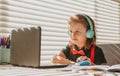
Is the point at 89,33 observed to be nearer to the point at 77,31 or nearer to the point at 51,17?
the point at 77,31

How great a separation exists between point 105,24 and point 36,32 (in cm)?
180

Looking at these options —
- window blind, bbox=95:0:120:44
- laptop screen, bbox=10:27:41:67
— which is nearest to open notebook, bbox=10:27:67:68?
laptop screen, bbox=10:27:41:67

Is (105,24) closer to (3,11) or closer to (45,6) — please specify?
(45,6)

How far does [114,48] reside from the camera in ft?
6.37

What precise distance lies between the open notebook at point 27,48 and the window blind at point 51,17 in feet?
1.16

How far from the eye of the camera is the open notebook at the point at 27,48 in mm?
1227

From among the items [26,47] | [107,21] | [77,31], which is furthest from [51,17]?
[107,21]

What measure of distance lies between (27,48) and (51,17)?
2.94 ft

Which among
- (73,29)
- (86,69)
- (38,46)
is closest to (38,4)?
(73,29)

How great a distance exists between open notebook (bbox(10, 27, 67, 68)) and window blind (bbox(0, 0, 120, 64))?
0.35 meters

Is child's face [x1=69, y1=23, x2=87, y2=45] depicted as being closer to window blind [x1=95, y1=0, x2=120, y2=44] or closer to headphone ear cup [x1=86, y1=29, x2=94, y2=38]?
headphone ear cup [x1=86, y1=29, x2=94, y2=38]

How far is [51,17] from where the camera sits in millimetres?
2160

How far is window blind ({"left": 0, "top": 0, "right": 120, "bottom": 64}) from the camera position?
1.83m

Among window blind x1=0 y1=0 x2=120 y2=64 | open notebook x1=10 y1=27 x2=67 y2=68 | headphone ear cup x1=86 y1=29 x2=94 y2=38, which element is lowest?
open notebook x1=10 y1=27 x2=67 y2=68
